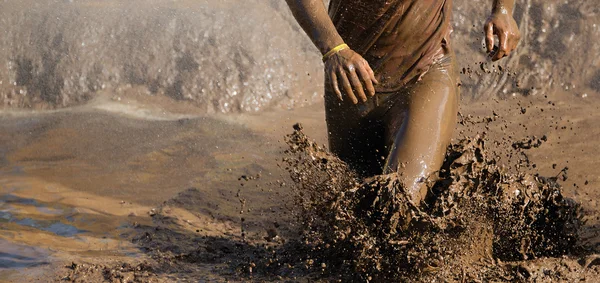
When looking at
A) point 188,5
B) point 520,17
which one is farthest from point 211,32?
point 520,17

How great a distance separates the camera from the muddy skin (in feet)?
11.2

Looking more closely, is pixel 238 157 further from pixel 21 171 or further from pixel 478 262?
pixel 478 262

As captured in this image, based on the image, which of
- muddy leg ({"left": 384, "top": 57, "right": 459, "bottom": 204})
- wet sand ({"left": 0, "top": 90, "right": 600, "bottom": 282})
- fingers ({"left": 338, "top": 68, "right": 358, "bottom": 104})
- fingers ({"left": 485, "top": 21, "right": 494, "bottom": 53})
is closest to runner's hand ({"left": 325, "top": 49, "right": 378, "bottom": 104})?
fingers ({"left": 338, "top": 68, "right": 358, "bottom": 104})

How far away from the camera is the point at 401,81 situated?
12.0 ft

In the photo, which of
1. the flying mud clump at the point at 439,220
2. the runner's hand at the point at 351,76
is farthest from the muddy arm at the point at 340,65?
the flying mud clump at the point at 439,220

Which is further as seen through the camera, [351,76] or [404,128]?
[404,128]

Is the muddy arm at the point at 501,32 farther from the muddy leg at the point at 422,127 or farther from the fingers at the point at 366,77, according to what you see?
the fingers at the point at 366,77

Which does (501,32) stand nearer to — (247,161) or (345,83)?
(345,83)

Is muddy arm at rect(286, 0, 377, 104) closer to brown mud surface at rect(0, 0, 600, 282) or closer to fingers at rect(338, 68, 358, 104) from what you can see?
fingers at rect(338, 68, 358, 104)

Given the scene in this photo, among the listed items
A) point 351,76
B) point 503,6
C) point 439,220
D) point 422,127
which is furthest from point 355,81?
point 503,6

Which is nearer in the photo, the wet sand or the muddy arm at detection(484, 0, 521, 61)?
the muddy arm at detection(484, 0, 521, 61)

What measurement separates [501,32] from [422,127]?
0.60 meters

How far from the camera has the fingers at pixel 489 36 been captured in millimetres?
3621

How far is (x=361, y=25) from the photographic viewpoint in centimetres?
371
